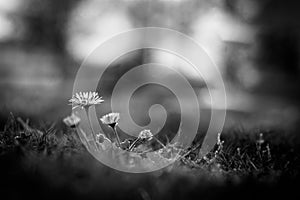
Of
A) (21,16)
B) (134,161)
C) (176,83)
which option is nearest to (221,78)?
(176,83)

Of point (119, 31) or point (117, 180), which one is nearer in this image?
point (117, 180)

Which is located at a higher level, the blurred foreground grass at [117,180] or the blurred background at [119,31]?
the blurred background at [119,31]

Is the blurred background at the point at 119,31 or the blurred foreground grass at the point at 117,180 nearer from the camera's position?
the blurred foreground grass at the point at 117,180

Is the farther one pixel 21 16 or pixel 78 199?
pixel 21 16

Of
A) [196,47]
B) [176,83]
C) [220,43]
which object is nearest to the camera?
[220,43]

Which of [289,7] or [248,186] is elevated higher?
[289,7]

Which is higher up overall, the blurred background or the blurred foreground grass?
the blurred background

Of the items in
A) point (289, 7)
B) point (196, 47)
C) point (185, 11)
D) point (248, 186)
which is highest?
point (289, 7)

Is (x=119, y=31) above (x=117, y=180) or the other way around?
above

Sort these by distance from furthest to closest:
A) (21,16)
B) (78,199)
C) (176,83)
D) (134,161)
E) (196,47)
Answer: (176,83)
(21,16)
(196,47)
(134,161)
(78,199)

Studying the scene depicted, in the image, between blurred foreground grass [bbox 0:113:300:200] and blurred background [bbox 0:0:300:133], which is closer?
blurred foreground grass [bbox 0:113:300:200]

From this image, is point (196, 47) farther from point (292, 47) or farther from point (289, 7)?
point (292, 47)
